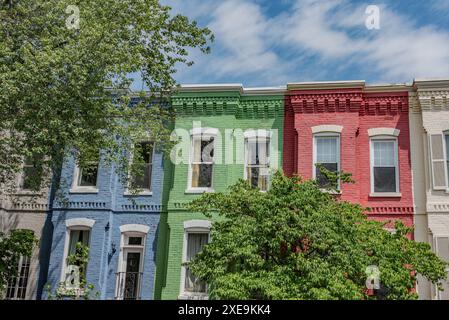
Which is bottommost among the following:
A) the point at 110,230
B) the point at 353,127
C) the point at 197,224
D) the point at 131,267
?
the point at 131,267

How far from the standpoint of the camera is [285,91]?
1864 centimetres

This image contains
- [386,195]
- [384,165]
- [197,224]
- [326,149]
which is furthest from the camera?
[326,149]

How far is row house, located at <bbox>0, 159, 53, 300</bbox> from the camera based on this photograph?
18453mm

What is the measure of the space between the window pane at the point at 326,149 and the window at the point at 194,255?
471 cm

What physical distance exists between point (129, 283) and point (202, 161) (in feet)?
16.0

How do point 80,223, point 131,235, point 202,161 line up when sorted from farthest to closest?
point 202,161
point 131,235
point 80,223


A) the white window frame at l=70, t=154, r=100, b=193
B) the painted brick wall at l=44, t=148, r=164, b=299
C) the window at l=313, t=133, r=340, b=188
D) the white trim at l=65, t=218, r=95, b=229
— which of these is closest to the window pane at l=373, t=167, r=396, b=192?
the window at l=313, t=133, r=340, b=188

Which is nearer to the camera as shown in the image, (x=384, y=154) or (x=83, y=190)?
(x=384, y=154)

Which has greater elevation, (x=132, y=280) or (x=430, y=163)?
(x=430, y=163)

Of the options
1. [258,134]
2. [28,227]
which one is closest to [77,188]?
[28,227]

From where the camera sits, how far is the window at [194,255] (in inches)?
685

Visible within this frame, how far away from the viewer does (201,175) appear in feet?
61.0

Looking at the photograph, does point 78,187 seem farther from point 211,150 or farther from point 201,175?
point 211,150

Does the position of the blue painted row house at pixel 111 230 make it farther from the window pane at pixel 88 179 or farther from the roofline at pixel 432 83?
the roofline at pixel 432 83
